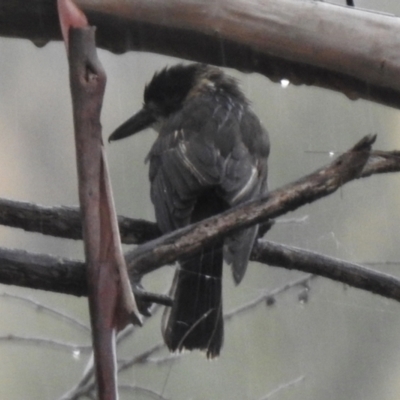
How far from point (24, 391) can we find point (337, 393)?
1.34ft

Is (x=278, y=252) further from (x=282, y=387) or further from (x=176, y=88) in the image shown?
(x=176, y=88)

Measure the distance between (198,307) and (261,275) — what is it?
0.46ft

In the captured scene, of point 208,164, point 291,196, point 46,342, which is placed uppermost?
point 291,196

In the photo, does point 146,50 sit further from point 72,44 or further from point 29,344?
point 29,344

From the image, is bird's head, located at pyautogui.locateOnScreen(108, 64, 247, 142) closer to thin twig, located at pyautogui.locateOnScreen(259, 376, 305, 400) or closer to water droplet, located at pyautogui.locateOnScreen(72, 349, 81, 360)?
water droplet, located at pyautogui.locateOnScreen(72, 349, 81, 360)

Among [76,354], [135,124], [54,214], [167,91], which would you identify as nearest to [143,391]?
[76,354]

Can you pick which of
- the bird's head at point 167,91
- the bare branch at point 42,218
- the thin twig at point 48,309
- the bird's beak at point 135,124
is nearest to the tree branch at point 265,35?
the bare branch at point 42,218

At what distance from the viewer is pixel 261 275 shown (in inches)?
47.3

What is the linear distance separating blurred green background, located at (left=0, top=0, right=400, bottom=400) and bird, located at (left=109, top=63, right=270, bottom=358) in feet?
0.12

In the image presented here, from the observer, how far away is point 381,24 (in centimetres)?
71

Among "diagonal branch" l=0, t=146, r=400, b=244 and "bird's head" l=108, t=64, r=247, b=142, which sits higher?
"diagonal branch" l=0, t=146, r=400, b=244

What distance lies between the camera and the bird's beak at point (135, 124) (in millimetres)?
1368

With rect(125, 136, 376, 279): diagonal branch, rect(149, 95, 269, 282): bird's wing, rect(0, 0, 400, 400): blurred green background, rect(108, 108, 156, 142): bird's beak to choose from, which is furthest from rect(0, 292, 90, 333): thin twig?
rect(125, 136, 376, 279): diagonal branch

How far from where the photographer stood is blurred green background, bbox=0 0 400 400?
39.4 inches
